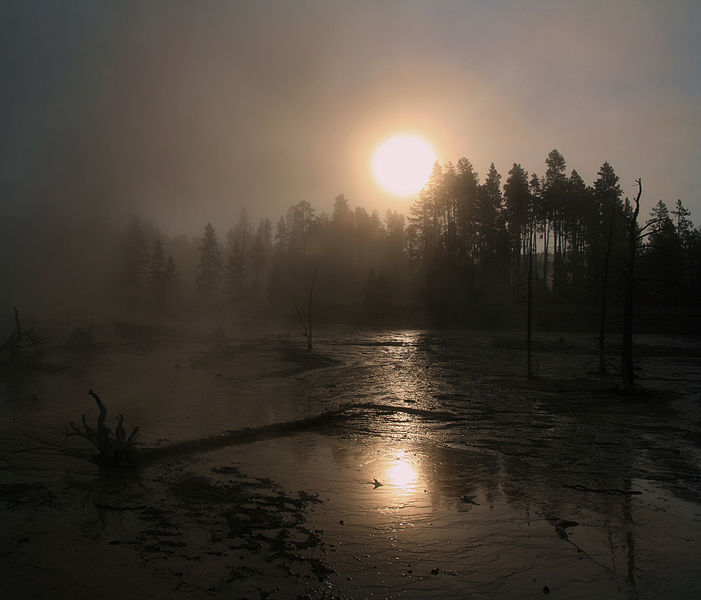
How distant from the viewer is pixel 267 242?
139 meters

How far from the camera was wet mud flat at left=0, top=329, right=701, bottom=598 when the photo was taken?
7309 millimetres

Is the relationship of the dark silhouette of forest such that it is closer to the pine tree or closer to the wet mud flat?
the pine tree

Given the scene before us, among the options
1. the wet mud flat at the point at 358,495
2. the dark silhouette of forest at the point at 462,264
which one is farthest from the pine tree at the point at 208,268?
the wet mud flat at the point at 358,495

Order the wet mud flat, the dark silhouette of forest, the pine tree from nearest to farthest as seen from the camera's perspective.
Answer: the wet mud flat
the dark silhouette of forest
the pine tree

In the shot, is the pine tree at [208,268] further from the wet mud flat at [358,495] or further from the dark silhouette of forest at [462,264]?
the wet mud flat at [358,495]

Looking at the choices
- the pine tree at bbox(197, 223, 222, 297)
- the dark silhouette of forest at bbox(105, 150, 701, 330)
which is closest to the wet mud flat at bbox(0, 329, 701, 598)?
the dark silhouette of forest at bbox(105, 150, 701, 330)

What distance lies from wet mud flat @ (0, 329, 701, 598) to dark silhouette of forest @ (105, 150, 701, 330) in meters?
35.8

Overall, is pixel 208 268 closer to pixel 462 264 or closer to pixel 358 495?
pixel 462 264

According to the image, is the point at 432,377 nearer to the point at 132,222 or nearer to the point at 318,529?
the point at 318,529

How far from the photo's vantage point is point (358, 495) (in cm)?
1108

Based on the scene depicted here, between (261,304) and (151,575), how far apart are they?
9118 centimetres

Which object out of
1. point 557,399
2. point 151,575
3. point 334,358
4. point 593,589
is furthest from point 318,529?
point 334,358

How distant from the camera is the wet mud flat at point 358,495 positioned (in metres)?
7.31

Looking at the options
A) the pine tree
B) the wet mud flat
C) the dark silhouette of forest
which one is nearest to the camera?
the wet mud flat
